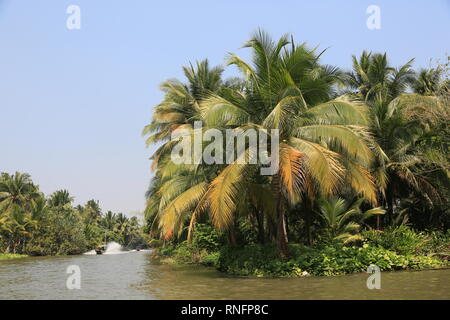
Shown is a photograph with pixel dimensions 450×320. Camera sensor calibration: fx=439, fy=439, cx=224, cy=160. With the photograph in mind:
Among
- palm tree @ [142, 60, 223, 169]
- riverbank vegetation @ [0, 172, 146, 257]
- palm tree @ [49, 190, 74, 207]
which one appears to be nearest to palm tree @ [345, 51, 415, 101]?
palm tree @ [142, 60, 223, 169]

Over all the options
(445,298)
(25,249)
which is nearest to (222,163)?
(445,298)

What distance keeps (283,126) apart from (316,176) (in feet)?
7.33

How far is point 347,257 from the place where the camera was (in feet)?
45.0

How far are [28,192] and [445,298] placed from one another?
47.7 meters

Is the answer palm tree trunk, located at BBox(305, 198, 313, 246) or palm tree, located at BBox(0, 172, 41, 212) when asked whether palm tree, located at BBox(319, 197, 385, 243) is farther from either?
palm tree, located at BBox(0, 172, 41, 212)

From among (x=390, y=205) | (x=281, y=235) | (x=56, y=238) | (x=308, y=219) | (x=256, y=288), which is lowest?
(x=56, y=238)

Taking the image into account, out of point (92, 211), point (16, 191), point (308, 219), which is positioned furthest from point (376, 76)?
point (92, 211)

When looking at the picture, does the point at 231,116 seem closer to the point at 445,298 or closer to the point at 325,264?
the point at 325,264

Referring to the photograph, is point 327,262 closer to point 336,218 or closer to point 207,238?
point 336,218

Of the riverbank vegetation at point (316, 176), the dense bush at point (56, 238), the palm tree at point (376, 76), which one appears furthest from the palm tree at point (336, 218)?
the dense bush at point (56, 238)

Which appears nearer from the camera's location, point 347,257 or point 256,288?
point 256,288

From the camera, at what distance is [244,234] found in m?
19.4

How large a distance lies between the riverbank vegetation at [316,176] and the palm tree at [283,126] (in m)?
0.03

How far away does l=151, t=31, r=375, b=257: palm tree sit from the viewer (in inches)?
480
